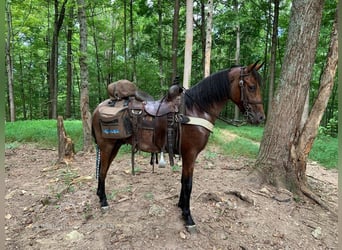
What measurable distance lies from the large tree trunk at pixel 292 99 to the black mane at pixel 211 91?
1.62 meters

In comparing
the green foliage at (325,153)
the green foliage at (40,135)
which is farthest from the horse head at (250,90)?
the green foliage at (40,135)

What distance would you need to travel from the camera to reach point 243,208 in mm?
3738

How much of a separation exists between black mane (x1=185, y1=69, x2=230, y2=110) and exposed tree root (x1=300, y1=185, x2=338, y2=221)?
2.39m

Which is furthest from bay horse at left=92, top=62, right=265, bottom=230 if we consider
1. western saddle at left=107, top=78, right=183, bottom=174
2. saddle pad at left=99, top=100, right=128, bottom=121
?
saddle pad at left=99, top=100, right=128, bottom=121

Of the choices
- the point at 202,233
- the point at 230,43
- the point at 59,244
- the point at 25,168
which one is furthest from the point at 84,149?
the point at 230,43

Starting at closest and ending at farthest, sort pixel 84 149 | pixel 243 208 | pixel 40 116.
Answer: pixel 243 208
pixel 84 149
pixel 40 116

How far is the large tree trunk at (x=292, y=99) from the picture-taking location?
401 cm

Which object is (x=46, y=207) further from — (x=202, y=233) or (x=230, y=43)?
(x=230, y=43)

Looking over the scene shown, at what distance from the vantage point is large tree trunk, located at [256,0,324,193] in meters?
4.01

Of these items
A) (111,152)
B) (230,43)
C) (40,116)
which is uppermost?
(230,43)

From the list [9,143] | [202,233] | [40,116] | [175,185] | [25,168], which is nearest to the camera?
[202,233]

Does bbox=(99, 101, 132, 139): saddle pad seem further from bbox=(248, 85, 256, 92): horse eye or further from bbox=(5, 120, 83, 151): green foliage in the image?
bbox=(5, 120, 83, 151): green foliage

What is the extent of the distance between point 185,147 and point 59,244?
199 centimetres

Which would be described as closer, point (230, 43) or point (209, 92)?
point (209, 92)
